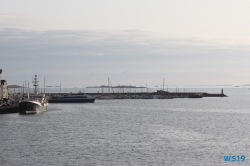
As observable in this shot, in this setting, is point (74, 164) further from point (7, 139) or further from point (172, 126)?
point (172, 126)

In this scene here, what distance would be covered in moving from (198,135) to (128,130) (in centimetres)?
1260

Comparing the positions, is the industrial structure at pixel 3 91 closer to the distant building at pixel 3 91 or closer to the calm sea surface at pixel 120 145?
the distant building at pixel 3 91

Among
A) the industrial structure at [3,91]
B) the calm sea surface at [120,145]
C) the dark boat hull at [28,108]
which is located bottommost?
the calm sea surface at [120,145]

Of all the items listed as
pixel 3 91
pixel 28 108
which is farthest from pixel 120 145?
pixel 3 91

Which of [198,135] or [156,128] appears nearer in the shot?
[198,135]

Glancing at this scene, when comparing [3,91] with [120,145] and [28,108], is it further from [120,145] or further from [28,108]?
[120,145]

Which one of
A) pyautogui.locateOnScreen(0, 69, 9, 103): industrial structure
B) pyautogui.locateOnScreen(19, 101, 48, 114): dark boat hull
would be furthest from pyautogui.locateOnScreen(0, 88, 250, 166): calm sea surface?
pyautogui.locateOnScreen(0, 69, 9, 103): industrial structure

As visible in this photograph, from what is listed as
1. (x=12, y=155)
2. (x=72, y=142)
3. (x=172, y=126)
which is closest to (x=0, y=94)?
(x=172, y=126)

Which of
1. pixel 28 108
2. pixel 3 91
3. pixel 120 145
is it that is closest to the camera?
pixel 120 145

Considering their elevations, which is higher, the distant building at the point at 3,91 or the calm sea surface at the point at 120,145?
the distant building at the point at 3,91

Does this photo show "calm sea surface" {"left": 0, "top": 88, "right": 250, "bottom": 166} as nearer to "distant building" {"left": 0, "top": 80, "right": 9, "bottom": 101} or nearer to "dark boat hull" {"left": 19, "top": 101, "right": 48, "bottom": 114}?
"dark boat hull" {"left": 19, "top": 101, "right": 48, "bottom": 114}

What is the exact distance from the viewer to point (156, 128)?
86188mm

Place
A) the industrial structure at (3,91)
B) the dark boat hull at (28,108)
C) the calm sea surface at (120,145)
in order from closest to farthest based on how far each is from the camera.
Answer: the calm sea surface at (120,145), the dark boat hull at (28,108), the industrial structure at (3,91)

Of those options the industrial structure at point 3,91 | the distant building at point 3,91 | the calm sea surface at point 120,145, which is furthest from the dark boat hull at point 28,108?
the calm sea surface at point 120,145
